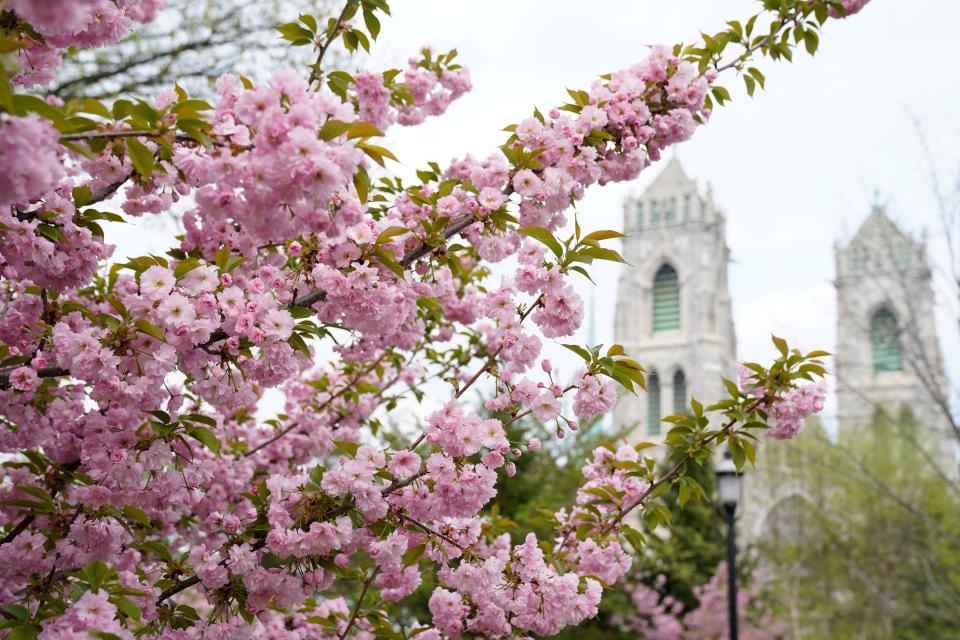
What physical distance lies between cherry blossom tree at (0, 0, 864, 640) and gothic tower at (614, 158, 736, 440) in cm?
3817

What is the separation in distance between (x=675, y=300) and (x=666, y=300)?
0.52m

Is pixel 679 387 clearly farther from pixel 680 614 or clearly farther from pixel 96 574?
pixel 96 574

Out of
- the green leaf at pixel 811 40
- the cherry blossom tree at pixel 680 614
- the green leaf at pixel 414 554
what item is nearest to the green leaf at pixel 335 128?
the green leaf at pixel 414 554

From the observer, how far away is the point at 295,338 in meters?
2.32

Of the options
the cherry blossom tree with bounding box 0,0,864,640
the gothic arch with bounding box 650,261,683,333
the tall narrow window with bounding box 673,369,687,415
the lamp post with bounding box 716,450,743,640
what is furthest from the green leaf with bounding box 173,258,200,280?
the gothic arch with bounding box 650,261,683,333

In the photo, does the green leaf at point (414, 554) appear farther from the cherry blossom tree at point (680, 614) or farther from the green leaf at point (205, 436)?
the cherry blossom tree at point (680, 614)

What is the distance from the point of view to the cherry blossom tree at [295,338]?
75.8 inches

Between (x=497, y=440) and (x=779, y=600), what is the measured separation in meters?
18.5

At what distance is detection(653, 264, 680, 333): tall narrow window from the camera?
44.0m

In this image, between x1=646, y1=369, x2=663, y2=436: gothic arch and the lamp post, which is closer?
the lamp post

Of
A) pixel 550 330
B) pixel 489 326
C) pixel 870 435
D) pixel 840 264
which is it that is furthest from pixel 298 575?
pixel 840 264

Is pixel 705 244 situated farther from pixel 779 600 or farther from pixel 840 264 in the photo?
pixel 779 600

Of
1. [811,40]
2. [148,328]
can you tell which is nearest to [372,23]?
[148,328]

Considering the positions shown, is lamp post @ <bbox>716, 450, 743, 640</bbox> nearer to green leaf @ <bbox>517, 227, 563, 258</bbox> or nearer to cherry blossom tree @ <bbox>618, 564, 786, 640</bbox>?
green leaf @ <bbox>517, 227, 563, 258</bbox>
